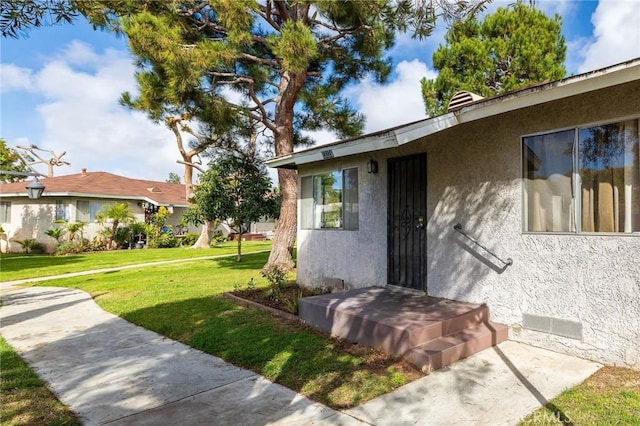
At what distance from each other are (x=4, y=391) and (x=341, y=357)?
11.9 feet

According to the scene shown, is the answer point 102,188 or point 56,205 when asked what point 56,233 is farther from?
point 102,188

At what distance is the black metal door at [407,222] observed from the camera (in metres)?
6.44

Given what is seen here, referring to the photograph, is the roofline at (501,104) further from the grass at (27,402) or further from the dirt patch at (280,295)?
the grass at (27,402)

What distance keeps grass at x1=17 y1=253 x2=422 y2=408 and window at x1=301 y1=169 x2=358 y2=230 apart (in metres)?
2.42

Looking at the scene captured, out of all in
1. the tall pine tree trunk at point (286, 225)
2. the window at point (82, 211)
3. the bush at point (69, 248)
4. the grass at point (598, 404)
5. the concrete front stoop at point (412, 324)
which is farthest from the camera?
the window at point (82, 211)

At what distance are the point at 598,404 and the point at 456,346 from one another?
1.41 m

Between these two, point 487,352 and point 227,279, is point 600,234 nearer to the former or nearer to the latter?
point 487,352

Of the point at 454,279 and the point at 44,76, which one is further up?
the point at 44,76

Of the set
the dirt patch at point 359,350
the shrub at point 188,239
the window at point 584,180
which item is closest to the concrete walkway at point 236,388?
the dirt patch at point 359,350

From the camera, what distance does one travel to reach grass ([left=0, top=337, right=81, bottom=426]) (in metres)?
3.32

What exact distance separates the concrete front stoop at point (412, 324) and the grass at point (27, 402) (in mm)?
3241

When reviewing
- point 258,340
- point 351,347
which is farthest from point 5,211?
point 351,347

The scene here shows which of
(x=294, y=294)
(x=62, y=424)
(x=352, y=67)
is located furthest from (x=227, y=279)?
(x=352, y=67)

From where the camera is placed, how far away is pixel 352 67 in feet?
44.5
